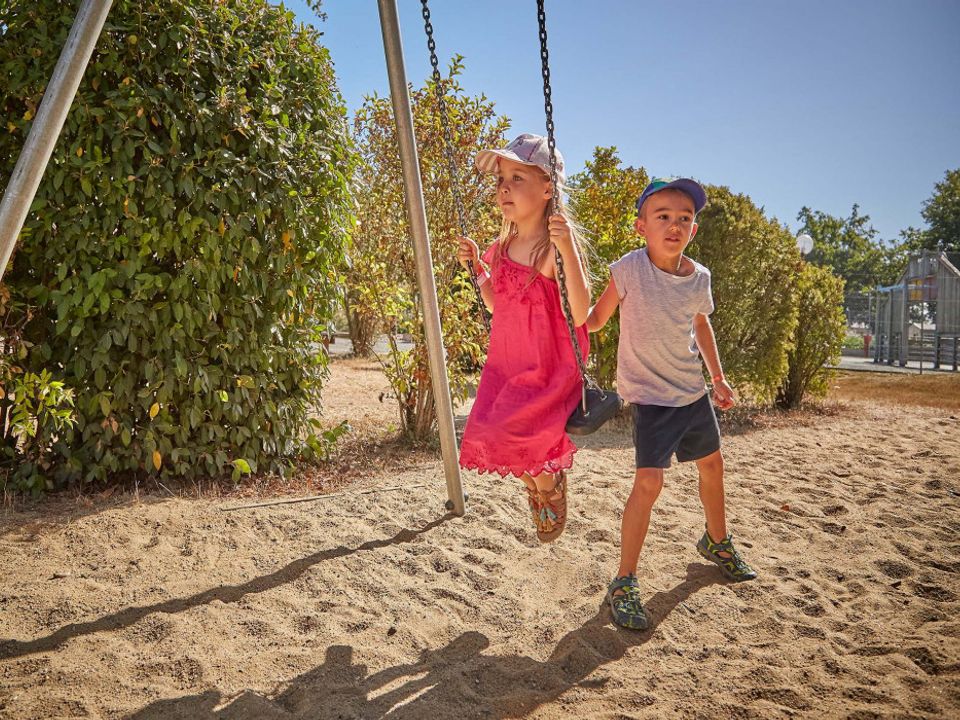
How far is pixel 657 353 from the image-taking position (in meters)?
3.05

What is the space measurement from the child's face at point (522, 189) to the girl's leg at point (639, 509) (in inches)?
45.3

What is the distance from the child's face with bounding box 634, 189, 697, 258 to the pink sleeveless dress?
0.49 m

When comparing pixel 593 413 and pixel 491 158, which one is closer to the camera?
pixel 593 413

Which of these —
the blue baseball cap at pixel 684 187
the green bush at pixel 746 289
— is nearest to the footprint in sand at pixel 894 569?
the blue baseball cap at pixel 684 187

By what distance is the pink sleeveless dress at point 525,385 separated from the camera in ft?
9.25

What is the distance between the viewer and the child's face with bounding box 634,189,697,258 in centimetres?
296

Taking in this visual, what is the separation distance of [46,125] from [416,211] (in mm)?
1647

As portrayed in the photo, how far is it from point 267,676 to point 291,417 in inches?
99.4

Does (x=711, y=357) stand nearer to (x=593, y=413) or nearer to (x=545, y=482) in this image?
(x=593, y=413)

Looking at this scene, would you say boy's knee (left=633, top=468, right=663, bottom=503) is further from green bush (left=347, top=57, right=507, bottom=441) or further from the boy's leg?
green bush (left=347, top=57, right=507, bottom=441)

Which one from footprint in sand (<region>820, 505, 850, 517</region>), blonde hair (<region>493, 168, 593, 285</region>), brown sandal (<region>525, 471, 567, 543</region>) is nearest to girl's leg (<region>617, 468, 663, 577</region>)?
brown sandal (<region>525, 471, 567, 543</region>)

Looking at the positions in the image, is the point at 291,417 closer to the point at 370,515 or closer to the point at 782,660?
the point at 370,515

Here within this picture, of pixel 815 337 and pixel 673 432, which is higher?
pixel 815 337

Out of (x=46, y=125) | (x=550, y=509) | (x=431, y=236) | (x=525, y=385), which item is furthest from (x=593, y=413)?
(x=431, y=236)
